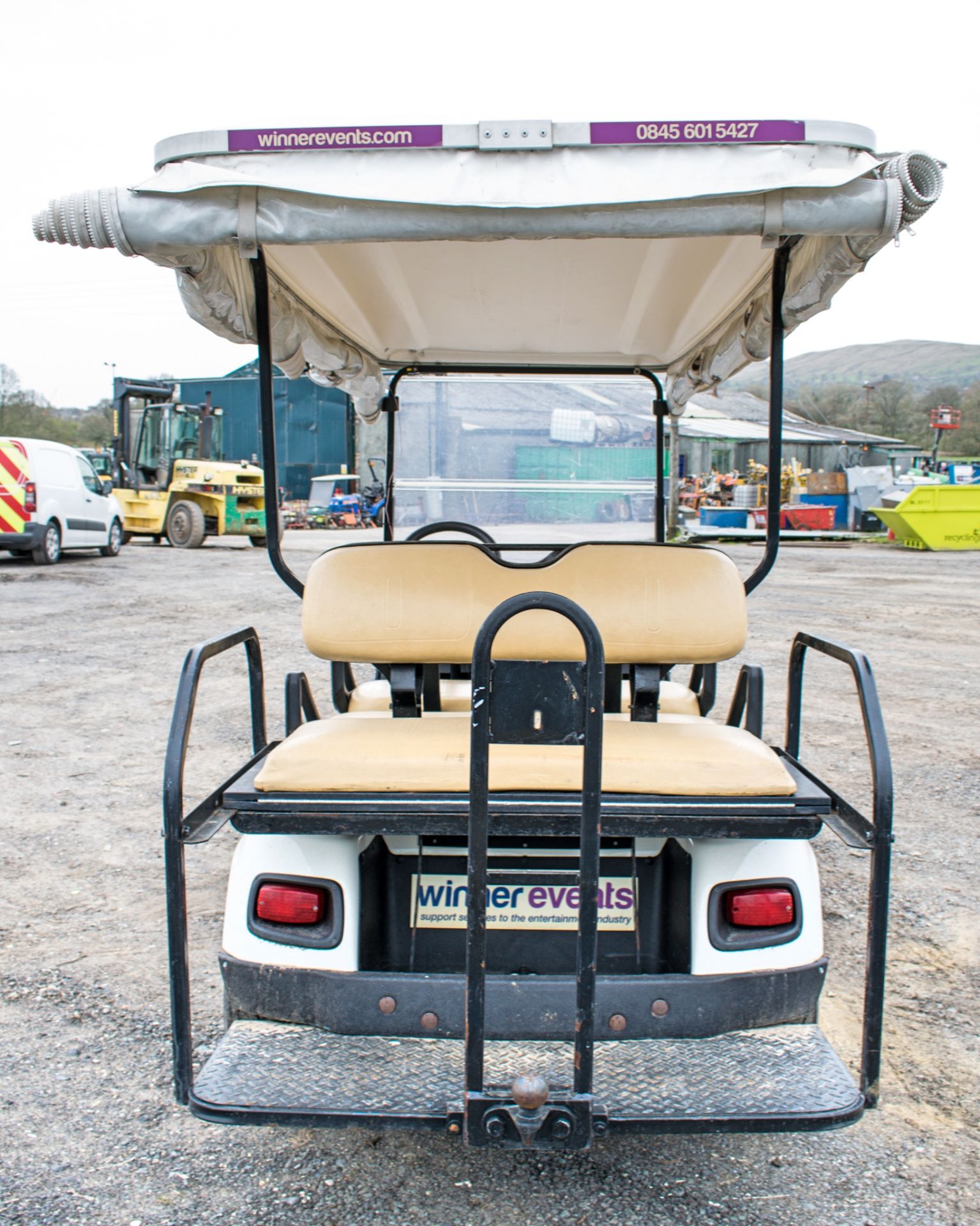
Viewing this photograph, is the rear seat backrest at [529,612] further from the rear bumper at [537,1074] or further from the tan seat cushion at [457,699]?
the rear bumper at [537,1074]

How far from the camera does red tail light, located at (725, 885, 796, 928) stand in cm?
220

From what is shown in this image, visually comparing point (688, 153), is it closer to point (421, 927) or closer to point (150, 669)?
point (421, 927)

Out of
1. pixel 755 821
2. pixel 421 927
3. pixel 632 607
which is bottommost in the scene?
pixel 421 927

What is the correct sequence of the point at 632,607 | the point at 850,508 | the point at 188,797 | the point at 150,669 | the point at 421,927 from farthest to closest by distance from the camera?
the point at 850,508 → the point at 150,669 → the point at 188,797 → the point at 632,607 → the point at 421,927

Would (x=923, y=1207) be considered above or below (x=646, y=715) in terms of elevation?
below

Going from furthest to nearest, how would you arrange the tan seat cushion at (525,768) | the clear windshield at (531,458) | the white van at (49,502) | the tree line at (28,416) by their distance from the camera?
the tree line at (28,416), the white van at (49,502), the clear windshield at (531,458), the tan seat cushion at (525,768)

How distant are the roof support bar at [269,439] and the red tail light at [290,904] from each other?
3.48 feet

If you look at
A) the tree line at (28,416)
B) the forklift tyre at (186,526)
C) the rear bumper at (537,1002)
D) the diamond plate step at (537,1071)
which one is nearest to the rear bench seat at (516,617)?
the rear bumper at (537,1002)

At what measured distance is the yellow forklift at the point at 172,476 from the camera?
813 inches

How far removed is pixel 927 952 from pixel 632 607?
1.67 m

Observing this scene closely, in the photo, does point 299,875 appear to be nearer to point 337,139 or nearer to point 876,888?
point 876,888

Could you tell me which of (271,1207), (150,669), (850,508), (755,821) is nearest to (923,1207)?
(755,821)

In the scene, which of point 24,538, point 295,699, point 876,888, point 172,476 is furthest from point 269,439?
point 172,476

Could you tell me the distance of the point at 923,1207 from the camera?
85.0 inches
